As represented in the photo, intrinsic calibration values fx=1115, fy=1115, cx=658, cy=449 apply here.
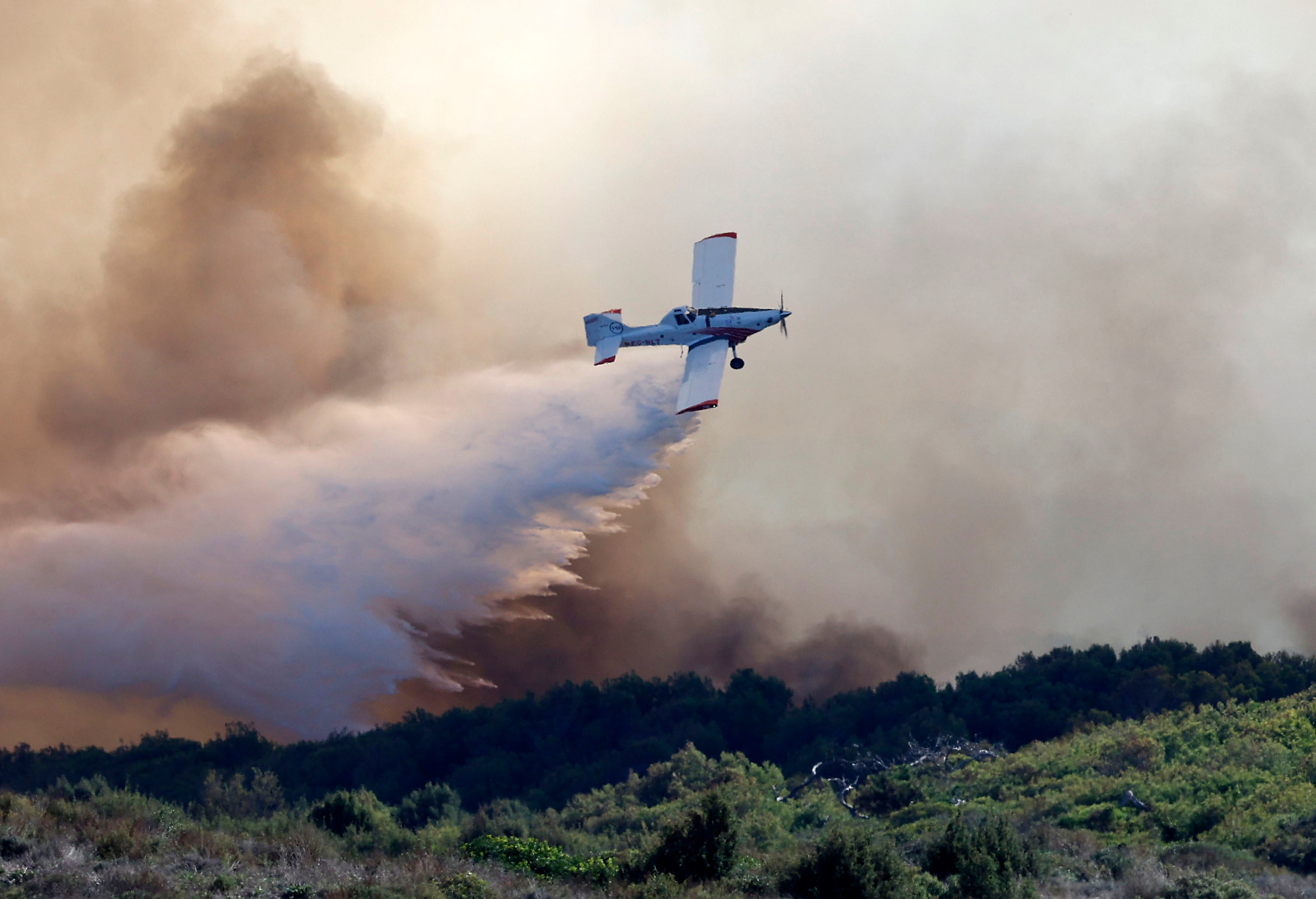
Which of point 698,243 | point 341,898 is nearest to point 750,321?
point 698,243

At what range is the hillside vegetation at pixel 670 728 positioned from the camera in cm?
7794

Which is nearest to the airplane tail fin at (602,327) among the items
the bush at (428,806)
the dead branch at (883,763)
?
the dead branch at (883,763)

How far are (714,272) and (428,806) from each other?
1677 inches

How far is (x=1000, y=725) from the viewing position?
79.1 m

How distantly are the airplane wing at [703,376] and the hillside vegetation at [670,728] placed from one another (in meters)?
38.2

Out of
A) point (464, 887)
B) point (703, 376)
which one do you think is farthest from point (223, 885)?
point (703, 376)

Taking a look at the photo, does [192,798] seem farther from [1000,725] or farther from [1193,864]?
[1193,864]

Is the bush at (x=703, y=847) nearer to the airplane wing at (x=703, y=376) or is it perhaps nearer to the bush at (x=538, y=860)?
the bush at (x=538, y=860)

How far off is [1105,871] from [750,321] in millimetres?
25762

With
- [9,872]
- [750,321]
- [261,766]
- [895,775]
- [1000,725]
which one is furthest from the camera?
[261,766]

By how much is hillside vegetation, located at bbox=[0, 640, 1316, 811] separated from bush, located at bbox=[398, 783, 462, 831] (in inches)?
307

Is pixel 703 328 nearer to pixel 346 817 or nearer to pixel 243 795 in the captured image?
pixel 346 817

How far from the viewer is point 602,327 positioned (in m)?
51.2

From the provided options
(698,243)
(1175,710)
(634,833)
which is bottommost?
(634,833)
